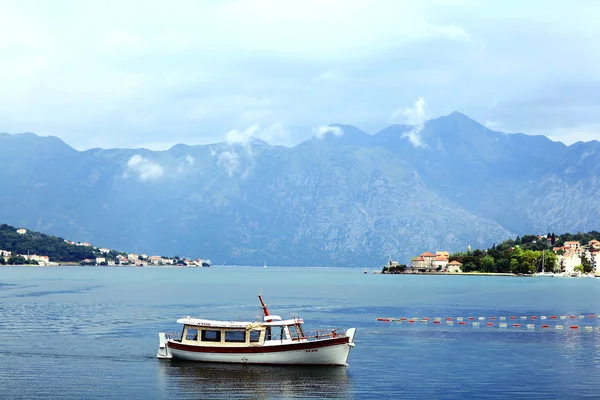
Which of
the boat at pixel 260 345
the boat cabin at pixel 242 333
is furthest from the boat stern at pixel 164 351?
the boat cabin at pixel 242 333

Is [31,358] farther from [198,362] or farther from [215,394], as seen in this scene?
[215,394]

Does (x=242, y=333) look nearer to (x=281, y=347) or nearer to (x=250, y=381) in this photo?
(x=281, y=347)

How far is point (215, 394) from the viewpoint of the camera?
5422 cm

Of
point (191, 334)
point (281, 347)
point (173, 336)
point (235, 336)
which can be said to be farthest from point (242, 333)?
point (173, 336)

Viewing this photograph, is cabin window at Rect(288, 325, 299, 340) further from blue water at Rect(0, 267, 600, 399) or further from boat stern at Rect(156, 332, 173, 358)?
boat stern at Rect(156, 332, 173, 358)

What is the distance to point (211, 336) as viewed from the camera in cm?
6625

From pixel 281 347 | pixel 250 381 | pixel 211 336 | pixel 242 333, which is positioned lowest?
pixel 250 381

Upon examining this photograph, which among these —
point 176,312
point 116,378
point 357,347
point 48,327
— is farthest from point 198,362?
point 176,312

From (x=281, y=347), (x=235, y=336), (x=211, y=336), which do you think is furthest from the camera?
(x=211, y=336)

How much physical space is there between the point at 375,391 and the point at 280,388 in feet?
21.0

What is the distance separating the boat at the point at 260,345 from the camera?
2506 inches

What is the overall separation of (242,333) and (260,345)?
1865 millimetres

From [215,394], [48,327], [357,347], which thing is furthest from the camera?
[48,327]

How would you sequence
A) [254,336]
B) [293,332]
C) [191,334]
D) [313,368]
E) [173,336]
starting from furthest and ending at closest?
1. [173,336]
2. [191,334]
3. [293,332]
4. [254,336]
5. [313,368]
